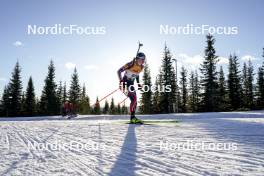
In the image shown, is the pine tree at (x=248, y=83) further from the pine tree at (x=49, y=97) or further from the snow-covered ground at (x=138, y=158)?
the snow-covered ground at (x=138, y=158)

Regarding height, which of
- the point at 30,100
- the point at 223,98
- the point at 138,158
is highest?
the point at 30,100

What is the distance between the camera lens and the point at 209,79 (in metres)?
49.8

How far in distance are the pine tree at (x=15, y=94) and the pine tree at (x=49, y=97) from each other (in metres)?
5.03

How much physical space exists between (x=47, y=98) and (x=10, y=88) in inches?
330

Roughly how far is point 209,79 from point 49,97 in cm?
3499

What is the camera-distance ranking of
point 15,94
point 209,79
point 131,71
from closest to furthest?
point 131,71, point 209,79, point 15,94

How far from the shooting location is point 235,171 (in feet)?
11.5

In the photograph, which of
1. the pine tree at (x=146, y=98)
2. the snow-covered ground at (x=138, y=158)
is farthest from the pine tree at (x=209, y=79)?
the snow-covered ground at (x=138, y=158)

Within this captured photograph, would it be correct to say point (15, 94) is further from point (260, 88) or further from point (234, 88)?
point (260, 88)

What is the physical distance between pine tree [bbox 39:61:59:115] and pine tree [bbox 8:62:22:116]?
5.03m

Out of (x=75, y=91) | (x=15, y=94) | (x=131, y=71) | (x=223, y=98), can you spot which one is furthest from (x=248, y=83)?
(x=131, y=71)

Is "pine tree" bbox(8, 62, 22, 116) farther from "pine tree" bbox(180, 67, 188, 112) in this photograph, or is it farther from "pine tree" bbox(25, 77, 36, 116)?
"pine tree" bbox(180, 67, 188, 112)

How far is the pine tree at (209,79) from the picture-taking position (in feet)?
161

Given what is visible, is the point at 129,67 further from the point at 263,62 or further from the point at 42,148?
the point at 263,62
